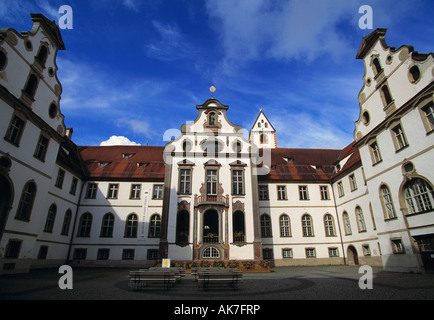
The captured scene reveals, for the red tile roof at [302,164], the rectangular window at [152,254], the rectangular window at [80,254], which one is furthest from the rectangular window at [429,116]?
the rectangular window at [80,254]

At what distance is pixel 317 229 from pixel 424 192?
43.8 ft

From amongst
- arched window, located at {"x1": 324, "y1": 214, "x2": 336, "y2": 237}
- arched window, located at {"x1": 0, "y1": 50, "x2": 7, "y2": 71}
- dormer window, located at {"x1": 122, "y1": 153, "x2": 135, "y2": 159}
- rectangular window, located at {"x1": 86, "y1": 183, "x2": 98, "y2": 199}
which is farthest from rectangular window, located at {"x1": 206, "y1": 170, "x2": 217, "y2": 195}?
arched window, located at {"x1": 0, "y1": 50, "x2": 7, "y2": 71}

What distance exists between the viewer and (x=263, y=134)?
165 ft

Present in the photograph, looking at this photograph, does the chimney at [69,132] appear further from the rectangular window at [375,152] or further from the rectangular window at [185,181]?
the rectangular window at [375,152]

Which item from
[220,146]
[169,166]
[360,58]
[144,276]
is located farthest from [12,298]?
[360,58]

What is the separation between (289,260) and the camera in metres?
26.2

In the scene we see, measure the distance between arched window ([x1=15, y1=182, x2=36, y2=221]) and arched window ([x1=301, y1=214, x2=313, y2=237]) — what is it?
82.8 feet

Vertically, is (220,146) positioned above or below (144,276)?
above

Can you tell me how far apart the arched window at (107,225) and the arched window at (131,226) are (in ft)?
5.24

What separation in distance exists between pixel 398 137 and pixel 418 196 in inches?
173

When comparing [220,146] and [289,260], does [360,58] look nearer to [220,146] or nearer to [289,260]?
[220,146]

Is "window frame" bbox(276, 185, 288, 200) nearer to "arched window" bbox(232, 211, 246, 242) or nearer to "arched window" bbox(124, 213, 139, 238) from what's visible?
"arched window" bbox(232, 211, 246, 242)

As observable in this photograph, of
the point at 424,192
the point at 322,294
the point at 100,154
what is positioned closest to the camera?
the point at 322,294

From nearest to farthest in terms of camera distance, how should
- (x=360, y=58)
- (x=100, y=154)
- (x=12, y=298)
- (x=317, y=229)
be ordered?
(x=12, y=298) → (x=360, y=58) → (x=317, y=229) → (x=100, y=154)
